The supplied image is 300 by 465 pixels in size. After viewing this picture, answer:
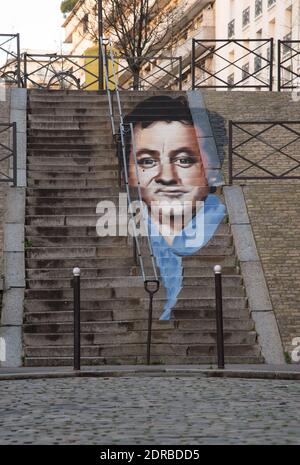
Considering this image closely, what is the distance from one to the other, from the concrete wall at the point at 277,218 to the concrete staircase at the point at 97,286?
0.48 m

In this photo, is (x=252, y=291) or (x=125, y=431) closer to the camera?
(x=125, y=431)

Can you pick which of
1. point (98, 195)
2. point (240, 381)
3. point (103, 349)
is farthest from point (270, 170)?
point (240, 381)

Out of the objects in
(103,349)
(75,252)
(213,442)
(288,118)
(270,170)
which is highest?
(288,118)

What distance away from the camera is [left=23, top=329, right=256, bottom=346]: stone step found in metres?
18.2

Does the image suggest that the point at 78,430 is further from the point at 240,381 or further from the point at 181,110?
the point at 181,110

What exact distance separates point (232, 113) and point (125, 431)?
1705 cm

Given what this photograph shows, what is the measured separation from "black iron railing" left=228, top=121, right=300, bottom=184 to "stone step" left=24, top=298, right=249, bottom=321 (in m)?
3.72

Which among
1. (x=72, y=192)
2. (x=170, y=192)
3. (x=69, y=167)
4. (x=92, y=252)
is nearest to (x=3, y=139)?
(x=69, y=167)

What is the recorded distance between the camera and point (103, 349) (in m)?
18.0

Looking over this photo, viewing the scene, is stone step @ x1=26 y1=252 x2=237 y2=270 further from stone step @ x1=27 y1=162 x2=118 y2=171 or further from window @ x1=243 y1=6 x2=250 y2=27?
window @ x1=243 y1=6 x2=250 y2=27

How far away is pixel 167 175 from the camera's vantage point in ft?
76.9

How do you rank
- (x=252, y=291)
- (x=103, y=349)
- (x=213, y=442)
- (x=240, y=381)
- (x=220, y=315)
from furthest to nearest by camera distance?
(x=252, y=291), (x=103, y=349), (x=220, y=315), (x=240, y=381), (x=213, y=442)

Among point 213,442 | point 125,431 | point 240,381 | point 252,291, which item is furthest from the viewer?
point 252,291

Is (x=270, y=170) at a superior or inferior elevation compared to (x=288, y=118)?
inferior
